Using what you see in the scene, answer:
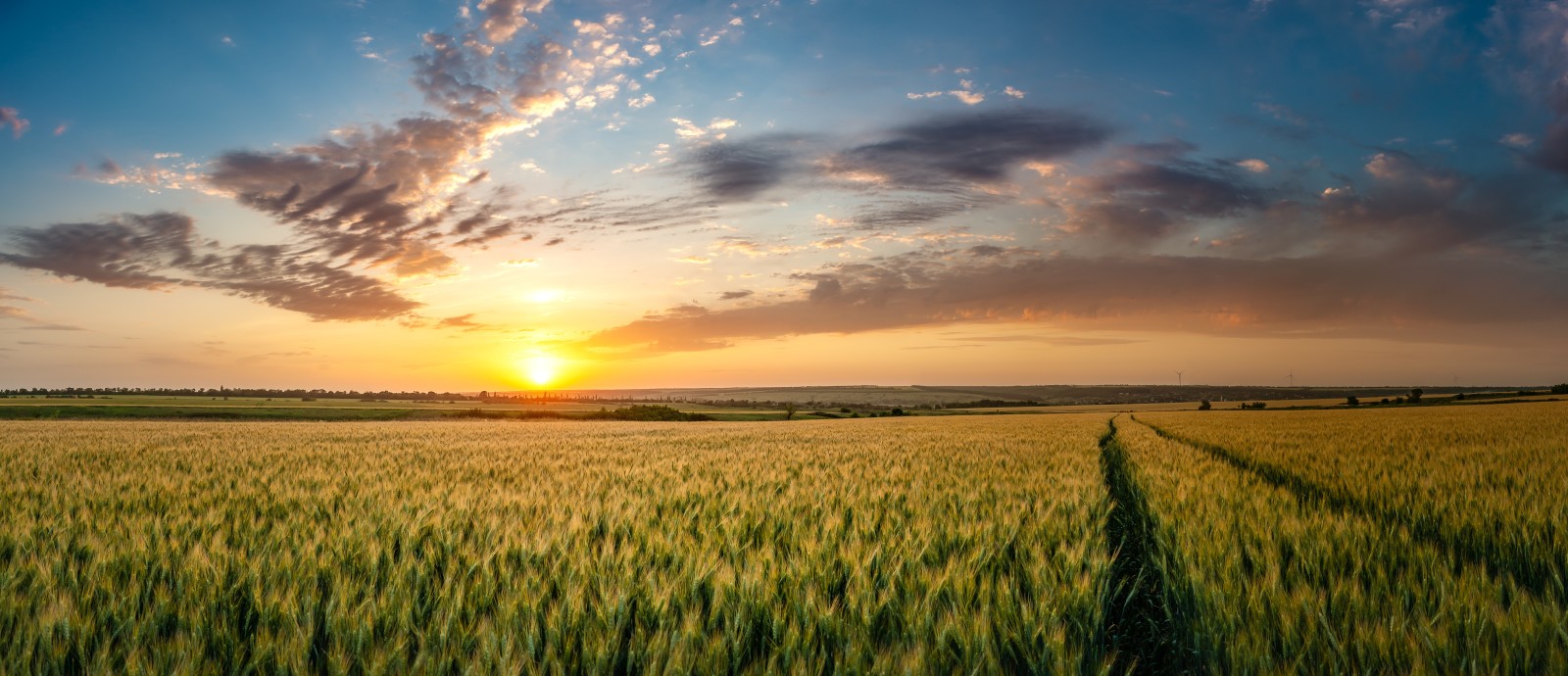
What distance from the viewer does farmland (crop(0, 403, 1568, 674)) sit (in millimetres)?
2793

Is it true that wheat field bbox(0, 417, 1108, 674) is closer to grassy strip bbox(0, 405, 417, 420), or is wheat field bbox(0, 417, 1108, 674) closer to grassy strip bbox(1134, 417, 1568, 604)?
grassy strip bbox(1134, 417, 1568, 604)

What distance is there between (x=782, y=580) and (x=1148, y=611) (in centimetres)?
284

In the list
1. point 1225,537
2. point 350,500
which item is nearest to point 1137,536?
point 1225,537

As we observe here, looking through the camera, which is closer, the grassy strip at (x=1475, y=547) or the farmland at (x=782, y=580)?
the farmland at (x=782, y=580)

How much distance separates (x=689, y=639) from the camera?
2850 millimetres

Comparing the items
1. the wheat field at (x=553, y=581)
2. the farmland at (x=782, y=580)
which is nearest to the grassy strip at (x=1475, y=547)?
the farmland at (x=782, y=580)

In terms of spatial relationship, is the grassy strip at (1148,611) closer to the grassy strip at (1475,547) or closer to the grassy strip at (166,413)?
the grassy strip at (1475,547)

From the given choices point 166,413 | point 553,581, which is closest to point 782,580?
point 553,581

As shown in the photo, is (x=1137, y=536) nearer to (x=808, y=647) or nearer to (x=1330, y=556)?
(x=1330, y=556)

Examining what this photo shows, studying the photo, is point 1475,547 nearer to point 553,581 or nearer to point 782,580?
point 782,580

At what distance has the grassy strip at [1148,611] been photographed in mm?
3561

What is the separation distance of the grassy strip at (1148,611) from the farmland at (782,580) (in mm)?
25

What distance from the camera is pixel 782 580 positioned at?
3734mm

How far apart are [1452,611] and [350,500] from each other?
8.29 m
